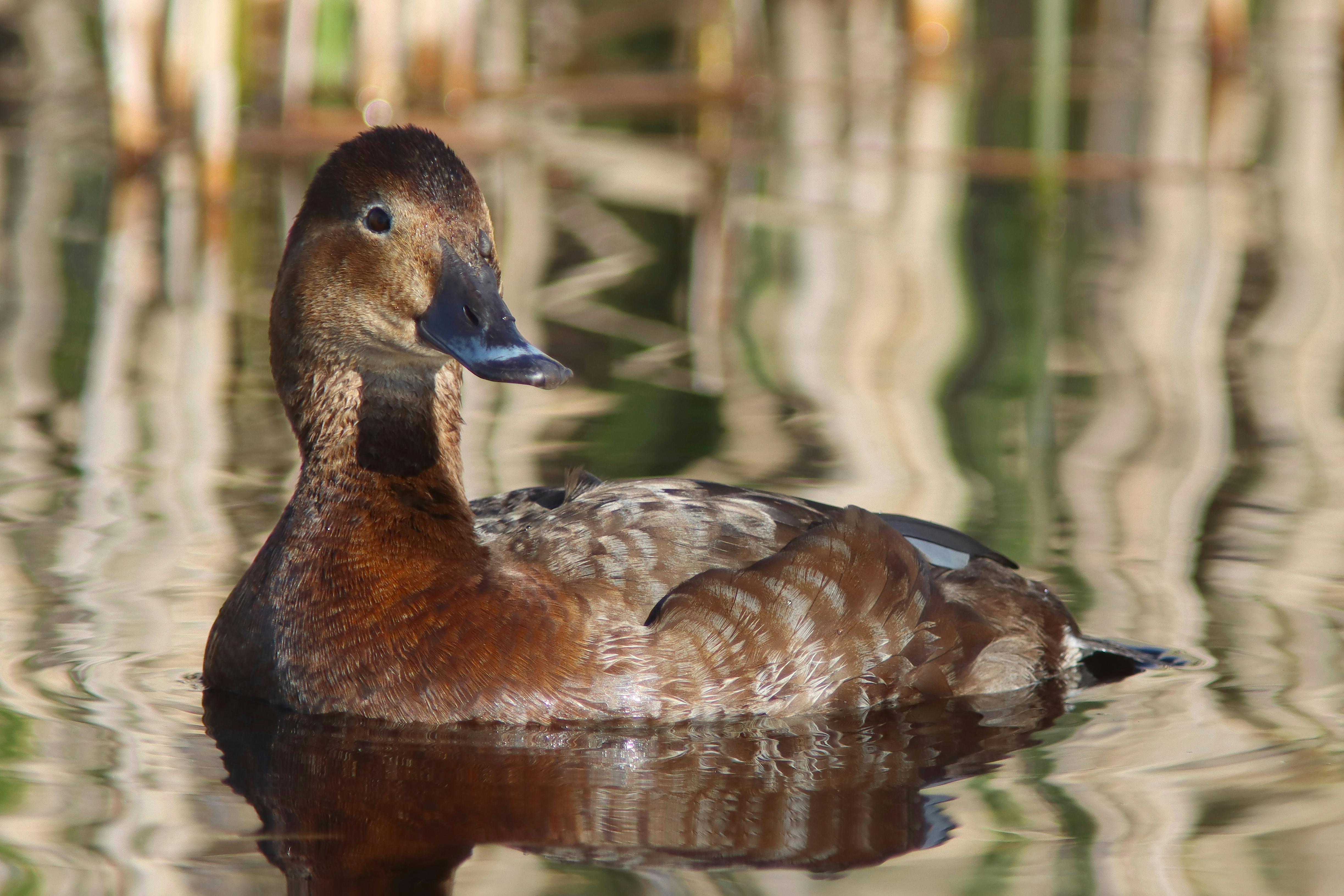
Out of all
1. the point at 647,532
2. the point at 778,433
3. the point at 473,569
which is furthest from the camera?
the point at 778,433

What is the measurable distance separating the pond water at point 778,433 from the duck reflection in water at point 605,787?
0.02 meters

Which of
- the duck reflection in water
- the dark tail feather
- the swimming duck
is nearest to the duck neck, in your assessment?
the swimming duck

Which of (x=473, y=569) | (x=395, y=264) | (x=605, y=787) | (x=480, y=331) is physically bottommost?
(x=605, y=787)

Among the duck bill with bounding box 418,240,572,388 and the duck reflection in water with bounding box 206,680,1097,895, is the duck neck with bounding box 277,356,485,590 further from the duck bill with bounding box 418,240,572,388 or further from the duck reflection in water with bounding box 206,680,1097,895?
the duck reflection in water with bounding box 206,680,1097,895

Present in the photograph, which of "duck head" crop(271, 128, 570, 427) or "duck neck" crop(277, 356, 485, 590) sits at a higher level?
"duck head" crop(271, 128, 570, 427)

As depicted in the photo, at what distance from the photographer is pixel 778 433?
23.5ft

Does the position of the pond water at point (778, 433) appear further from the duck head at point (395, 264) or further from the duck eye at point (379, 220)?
the duck eye at point (379, 220)

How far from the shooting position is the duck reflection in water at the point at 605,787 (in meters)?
3.75

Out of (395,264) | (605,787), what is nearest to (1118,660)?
(605,787)

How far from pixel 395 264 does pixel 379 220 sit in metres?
0.12

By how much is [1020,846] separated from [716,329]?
536 centimetres

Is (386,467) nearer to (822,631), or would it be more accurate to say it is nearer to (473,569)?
(473,569)

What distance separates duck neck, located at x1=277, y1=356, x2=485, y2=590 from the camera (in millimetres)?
4707

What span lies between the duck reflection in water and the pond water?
0.6 inches
